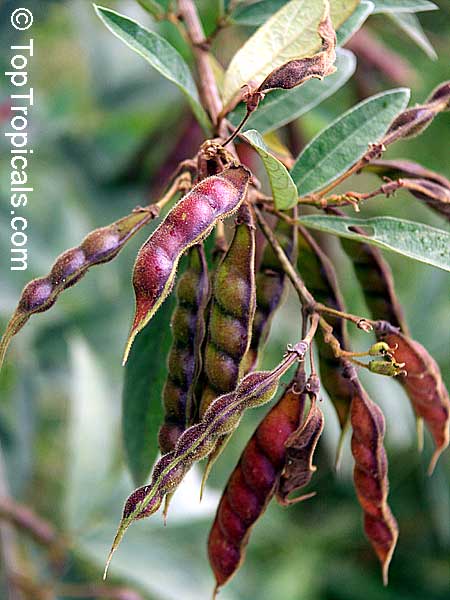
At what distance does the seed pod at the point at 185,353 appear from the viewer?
30.1 inches

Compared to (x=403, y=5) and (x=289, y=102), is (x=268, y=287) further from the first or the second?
(x=403, y=5)

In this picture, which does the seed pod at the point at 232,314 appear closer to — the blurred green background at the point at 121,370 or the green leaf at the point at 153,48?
the green leaf at the point at 153,48

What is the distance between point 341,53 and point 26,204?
0.91m

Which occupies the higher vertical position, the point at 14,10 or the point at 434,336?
the point at 14,10

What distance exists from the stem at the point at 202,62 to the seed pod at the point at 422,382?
0.98ft

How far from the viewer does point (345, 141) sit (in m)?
0.90

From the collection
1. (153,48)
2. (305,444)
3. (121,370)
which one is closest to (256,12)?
(153,48)

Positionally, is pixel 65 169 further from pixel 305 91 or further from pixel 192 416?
pixel 192 416

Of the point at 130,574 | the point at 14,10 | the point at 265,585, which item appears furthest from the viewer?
the point at 265,585

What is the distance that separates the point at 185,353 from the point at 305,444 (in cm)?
14

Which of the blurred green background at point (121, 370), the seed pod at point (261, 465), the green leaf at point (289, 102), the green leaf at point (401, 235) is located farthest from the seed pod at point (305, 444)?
the blurred green background at point (121, 370)

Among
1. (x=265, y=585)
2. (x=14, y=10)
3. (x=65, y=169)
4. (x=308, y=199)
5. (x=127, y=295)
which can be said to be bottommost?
(x=265, y=585)

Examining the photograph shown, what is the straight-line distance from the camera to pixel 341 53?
104 centimetres

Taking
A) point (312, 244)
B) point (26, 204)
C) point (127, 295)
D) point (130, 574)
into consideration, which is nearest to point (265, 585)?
point (130, 574)
